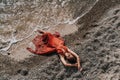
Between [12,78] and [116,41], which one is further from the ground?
[116,41]

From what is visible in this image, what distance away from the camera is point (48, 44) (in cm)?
1197

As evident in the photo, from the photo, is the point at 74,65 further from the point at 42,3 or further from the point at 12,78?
the point at 42,3

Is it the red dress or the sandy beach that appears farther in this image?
the red dress

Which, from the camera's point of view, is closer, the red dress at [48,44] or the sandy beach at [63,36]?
the sandy beach at [63,36]

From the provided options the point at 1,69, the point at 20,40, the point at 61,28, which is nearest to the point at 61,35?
the point at 61,28

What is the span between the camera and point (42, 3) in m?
14.4

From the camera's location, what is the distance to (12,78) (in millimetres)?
11086

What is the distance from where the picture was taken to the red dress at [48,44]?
1169 centimetres

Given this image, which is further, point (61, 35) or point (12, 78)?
point (61, 35)

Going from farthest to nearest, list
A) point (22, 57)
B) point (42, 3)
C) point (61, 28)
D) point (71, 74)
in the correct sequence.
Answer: point (42, 3) < point (61, 28) < point (22, 57) < point (71, 74)

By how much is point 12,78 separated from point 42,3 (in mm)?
4218

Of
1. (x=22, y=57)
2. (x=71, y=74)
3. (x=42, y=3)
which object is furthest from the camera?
(x=42, y=3)

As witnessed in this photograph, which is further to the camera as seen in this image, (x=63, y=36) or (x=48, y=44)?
(x=63, y=36)

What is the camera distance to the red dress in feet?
38.3
